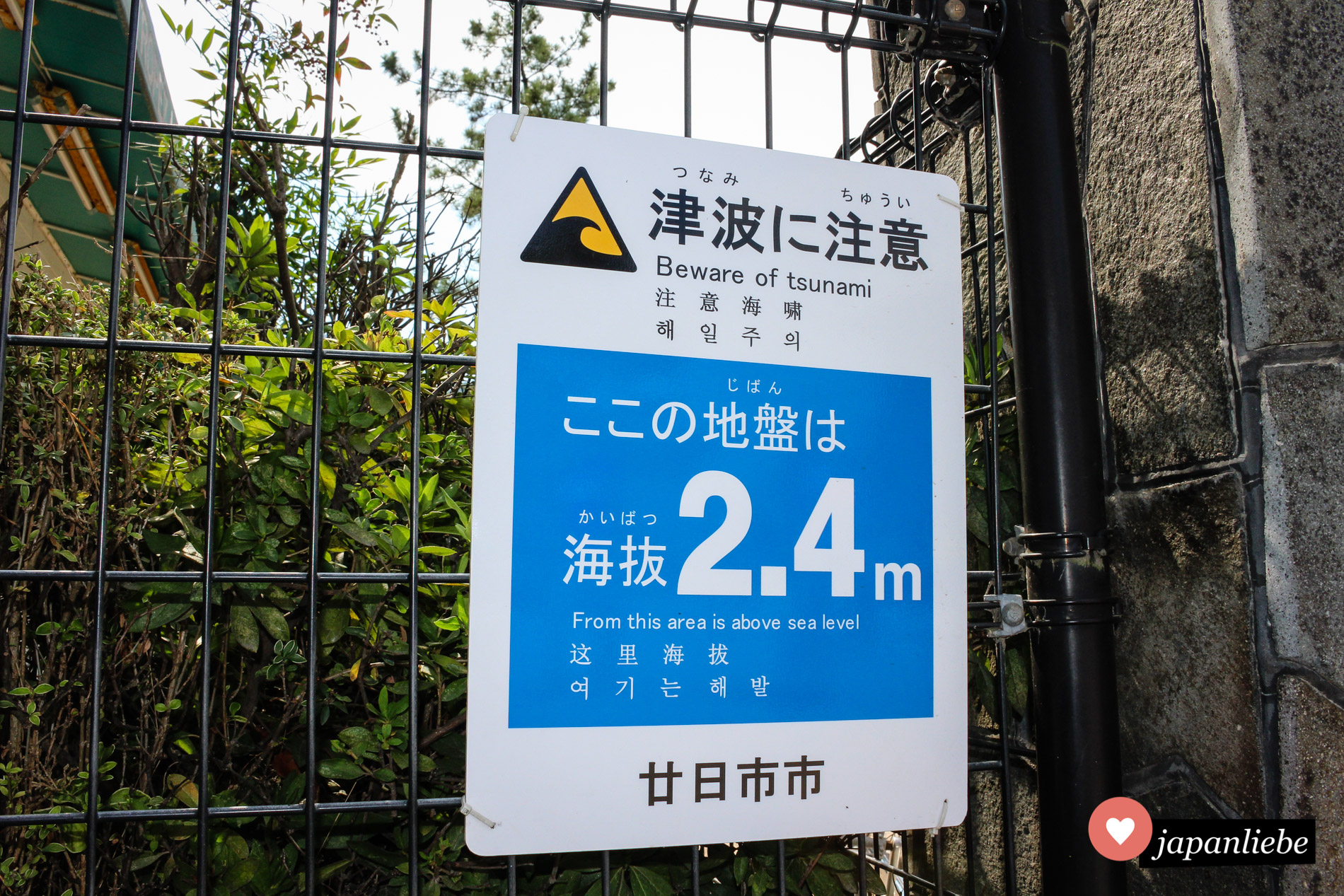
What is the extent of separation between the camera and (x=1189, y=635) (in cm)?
150

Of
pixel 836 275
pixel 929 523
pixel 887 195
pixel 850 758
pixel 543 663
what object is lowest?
pixel 850 758

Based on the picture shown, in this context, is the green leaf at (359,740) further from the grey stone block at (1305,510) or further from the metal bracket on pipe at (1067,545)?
the grey stone block at (1305,510)

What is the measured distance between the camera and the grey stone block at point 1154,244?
1512 millimetres

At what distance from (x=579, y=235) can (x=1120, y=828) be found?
5.01ft

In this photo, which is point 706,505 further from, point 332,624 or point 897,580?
point 332,624

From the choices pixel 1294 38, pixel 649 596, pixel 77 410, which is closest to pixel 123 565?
pixel 77 410

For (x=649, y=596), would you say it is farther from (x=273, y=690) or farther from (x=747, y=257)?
(x=273, y=690)

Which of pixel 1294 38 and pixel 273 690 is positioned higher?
pixel 1294 38

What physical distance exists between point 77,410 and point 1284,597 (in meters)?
2.37

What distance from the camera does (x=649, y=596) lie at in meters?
1.46

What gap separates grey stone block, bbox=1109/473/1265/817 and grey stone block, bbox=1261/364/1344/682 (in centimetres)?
5

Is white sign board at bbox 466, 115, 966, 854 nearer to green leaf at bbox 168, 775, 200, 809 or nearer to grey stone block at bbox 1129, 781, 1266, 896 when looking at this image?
grey stone block at bbox 1129, 781, 1266, 896

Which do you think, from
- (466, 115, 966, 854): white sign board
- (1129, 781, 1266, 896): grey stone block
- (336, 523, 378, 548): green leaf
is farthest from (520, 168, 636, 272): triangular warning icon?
(1129, 781, 1266, 896): grey stone block

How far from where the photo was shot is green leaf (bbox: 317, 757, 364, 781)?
166 centimetres
